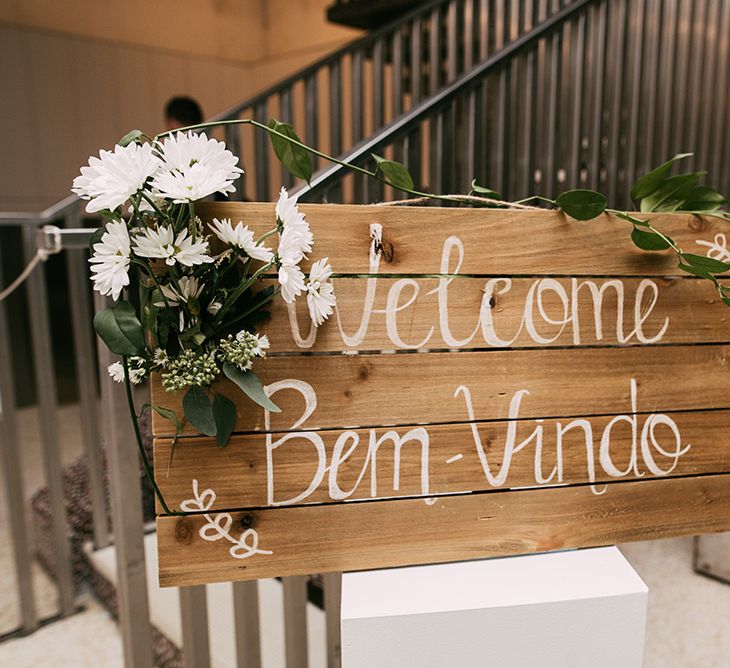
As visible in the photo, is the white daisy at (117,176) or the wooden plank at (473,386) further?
A: the wooden plank at (473,386)

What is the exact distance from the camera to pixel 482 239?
825mm

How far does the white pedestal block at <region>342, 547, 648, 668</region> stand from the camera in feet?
2.68

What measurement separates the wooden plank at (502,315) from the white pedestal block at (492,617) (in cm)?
35

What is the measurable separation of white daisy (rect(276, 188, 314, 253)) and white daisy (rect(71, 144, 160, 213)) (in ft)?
0.49

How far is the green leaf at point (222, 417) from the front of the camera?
76 cm

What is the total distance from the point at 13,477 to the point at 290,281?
5.08 ft

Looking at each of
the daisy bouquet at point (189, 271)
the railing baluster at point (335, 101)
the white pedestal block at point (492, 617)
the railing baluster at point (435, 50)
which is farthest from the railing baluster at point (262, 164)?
the white pedestal block at point (492, 617)

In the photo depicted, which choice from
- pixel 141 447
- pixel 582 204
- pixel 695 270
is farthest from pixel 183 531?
pixel 695 270

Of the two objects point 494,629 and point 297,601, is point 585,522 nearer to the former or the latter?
point 494,629

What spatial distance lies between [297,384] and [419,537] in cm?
29

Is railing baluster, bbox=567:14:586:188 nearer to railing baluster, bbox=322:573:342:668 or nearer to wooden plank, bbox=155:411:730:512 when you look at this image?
wooden plank, bbox=155:411:730:512

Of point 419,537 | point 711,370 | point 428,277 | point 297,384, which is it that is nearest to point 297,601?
point 419,537

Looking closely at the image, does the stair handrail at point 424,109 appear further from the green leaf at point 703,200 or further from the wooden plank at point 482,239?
the green leaf at point 703,200

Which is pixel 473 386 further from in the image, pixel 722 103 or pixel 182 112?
pixel 722 103
